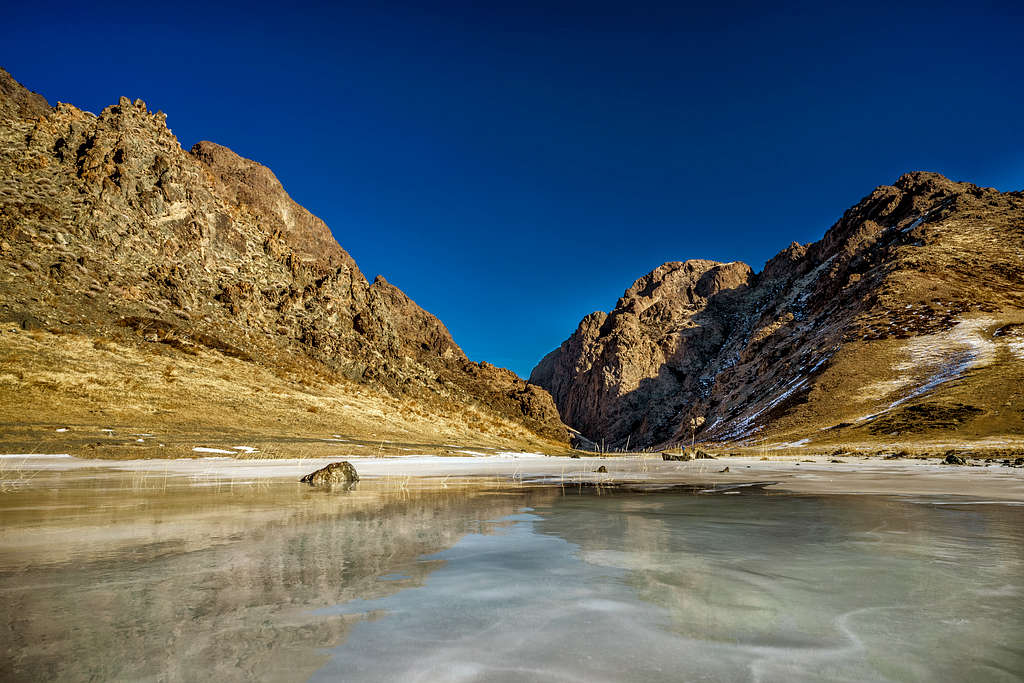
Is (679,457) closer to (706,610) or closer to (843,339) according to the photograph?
(706,610)

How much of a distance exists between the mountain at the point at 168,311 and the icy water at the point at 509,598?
32.7 metres

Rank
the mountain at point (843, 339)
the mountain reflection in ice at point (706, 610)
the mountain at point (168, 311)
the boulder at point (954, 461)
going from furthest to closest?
1. the mountain at point (843, 339)
2. the mountain at point (168, 311)
3. the boulder at point (954, 461)
4. the mountain reflection in ice at point (706, 610)

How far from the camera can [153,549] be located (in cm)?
680

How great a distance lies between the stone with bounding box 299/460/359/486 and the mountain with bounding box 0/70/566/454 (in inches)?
936

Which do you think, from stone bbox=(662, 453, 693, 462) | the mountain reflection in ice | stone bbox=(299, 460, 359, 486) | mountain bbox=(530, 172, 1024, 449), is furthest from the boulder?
stone bbox=(299, 460, 359, 486)

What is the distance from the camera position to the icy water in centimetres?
337

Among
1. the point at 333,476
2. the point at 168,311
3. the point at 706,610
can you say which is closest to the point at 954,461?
the point at 333,476

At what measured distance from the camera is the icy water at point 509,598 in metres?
3.37

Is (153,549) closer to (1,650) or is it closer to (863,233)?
(1,650)

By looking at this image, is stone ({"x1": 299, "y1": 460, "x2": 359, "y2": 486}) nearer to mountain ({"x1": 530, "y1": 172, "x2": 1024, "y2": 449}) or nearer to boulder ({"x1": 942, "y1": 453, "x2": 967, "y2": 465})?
boulder ({"x1": 942, "y1": 453, "x2": 967, "y2": 465})

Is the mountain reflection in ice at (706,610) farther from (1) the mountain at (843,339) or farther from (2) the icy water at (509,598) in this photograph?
(1) the mountain at (843,339)

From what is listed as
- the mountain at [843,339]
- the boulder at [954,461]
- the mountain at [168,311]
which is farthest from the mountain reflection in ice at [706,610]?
the mountain at [843,339]

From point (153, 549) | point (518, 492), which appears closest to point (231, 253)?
point (518, 492)

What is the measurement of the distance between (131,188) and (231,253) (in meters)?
13.4
